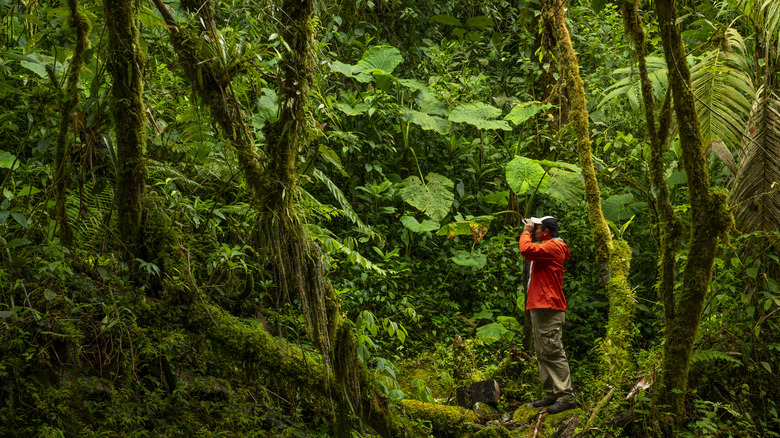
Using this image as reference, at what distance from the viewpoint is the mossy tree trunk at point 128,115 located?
120 inches

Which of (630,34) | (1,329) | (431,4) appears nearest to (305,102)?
(1,329)

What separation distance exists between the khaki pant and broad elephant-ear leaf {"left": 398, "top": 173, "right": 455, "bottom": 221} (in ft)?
8.19

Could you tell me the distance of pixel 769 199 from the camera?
15.1 feet

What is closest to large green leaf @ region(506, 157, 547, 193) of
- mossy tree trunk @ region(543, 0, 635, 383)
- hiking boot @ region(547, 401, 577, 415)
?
mossy tree trunk @ region(543, 0, 635, 383)

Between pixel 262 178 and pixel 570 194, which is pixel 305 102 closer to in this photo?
pixel 262 178

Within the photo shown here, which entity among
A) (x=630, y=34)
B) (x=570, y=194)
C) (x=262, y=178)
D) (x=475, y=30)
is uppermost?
(x=475, y=30)

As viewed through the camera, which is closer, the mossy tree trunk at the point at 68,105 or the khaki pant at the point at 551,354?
the mossy tree trunk at the point at 68,105

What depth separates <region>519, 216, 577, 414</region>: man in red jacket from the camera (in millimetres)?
5172

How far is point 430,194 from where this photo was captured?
25.4 feet

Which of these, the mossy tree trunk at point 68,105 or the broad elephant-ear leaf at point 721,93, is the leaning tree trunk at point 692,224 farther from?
the mossy tree trunk at point 68,105

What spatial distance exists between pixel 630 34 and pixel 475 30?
6.12 metres

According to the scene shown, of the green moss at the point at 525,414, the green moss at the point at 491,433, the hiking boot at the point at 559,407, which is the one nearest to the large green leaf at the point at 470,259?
the green moss at the point at 525,414

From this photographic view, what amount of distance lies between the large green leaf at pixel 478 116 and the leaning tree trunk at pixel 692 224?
4.23m

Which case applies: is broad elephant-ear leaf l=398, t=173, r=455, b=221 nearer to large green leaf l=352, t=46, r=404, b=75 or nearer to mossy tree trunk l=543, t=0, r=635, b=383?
large green leaf l=352, t=46, r=404, b=75
